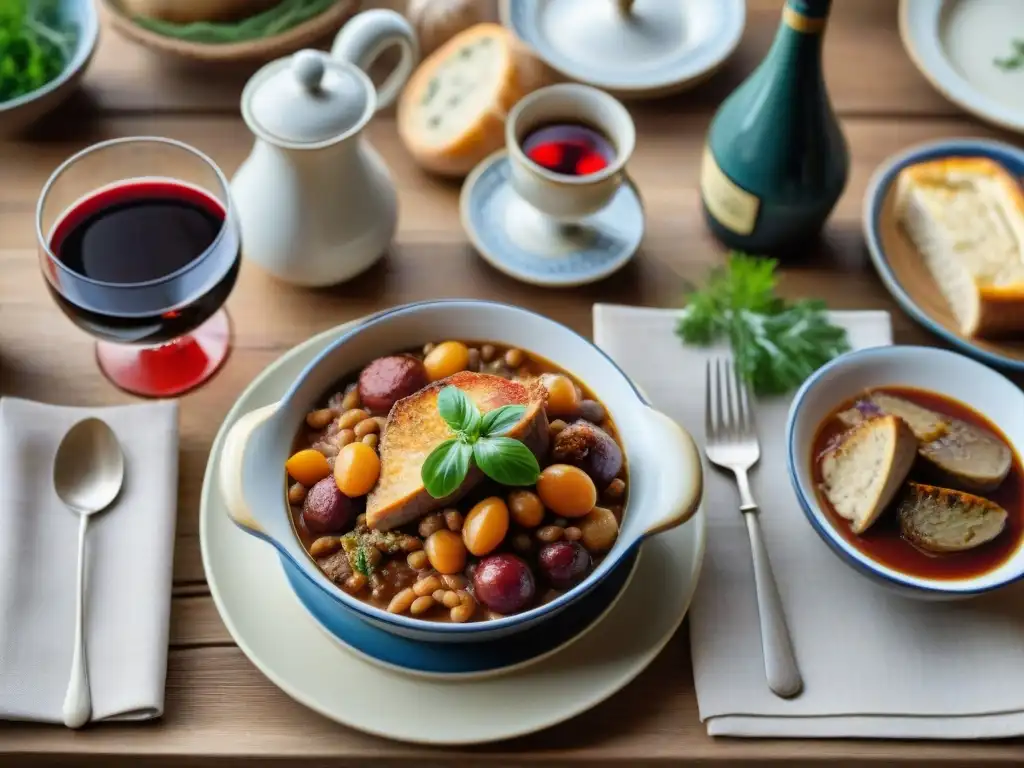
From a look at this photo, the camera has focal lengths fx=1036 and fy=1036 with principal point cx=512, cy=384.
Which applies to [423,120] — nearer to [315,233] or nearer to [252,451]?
[315,233]

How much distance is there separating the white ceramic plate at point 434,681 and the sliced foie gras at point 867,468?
0.64 feet

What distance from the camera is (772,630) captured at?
1.32 meters

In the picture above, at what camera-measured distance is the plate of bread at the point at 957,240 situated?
1611mm

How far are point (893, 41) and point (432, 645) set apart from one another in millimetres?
1552

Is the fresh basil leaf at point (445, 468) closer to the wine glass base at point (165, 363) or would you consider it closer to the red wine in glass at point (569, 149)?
the wine glass base at point (165, 363)

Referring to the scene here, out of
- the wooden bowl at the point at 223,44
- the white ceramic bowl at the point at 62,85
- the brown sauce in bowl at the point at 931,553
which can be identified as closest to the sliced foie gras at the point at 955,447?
the brown sauce in bowl at the point at 931,553

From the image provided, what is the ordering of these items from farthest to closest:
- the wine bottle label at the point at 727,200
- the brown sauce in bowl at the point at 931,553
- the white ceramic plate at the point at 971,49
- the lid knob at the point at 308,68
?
the white ceramic plate at the point at 971,49, the wine bottle label at the point at 727,200, the lid knob at the point at 308,68, the brown sauce in bowl at the point at 931,553

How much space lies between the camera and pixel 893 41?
208 cm

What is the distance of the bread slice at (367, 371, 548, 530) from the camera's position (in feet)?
4.16

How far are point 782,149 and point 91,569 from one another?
116 centimetres

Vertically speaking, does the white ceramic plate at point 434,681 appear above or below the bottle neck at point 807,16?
below

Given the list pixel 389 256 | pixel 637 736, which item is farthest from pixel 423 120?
pixel 637 736

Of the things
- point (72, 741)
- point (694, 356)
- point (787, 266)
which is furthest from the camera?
point (787, 266)

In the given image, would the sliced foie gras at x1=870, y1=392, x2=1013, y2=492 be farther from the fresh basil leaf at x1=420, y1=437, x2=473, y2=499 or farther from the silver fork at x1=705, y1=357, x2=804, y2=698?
the fresh basil leaf at x1=420, y1=437, x2=473, y2=499
